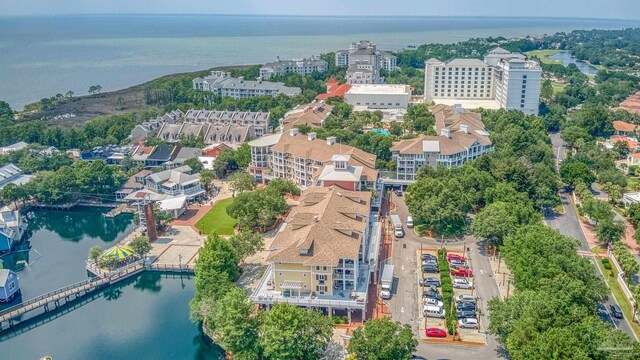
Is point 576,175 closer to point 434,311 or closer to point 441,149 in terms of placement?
point 441,149

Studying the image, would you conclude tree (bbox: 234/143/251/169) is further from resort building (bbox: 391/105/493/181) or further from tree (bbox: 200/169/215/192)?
resort building (bbox: 391/105/493/181)

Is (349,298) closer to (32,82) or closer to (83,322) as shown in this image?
(83,322)

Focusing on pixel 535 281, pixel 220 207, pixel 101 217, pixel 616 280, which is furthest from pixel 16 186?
pixel 616 280

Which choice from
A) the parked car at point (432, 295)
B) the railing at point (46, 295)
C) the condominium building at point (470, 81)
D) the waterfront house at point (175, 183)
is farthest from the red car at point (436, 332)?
the condominium building at point (470, 81)

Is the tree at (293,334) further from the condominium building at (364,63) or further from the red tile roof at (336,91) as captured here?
the condominium building at (364,63)

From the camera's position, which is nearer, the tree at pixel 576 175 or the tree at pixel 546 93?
the tree at pixel 576 175

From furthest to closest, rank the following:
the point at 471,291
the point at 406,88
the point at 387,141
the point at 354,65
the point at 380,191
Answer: the point at 354,65, the point at 406,88, the point at 387,141, the point at 380,191, the point at 471,291
